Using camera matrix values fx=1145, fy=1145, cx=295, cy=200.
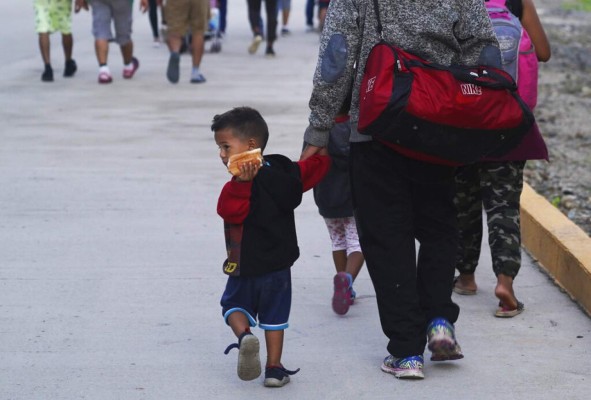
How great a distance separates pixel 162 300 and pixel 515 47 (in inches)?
83.2

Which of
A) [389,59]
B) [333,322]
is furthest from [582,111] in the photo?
[389,59]

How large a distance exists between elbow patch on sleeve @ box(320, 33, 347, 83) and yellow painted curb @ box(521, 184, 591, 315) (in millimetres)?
1904

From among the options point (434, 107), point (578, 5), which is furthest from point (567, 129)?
point (578, 5)

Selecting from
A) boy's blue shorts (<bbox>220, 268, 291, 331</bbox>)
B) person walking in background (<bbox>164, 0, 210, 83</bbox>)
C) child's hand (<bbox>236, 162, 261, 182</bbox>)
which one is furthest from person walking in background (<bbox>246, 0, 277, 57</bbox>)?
child's hand (<bbox>236, 162, 261, 182</bbox>)

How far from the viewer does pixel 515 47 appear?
526cm

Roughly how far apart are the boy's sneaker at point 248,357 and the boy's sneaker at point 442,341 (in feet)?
2.54

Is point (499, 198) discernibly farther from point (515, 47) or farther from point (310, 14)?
point (310, 14)

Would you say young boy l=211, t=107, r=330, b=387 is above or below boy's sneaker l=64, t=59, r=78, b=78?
above

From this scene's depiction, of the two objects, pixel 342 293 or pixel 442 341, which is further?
pixel 342 293

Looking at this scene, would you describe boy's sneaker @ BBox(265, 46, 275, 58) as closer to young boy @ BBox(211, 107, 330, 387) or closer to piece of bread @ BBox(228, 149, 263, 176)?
young boy @ BBox(211, 107, 330, 387)

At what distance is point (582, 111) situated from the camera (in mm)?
12188

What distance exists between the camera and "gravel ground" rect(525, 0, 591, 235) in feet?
27.8

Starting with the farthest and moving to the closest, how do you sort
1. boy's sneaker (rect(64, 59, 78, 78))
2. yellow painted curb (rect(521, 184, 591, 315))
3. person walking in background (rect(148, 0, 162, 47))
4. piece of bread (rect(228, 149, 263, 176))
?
person walking in background (rect(148, 0, 162, 47)), boy's sneaker (rect(64, 59, 78, 78)), yellow painted curb (rect(521, 184, 591, 315)), piece of bread (rect(228, 149, 263, 176))

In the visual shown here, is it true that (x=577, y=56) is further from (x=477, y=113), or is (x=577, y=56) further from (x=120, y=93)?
(x=477, y=113)
